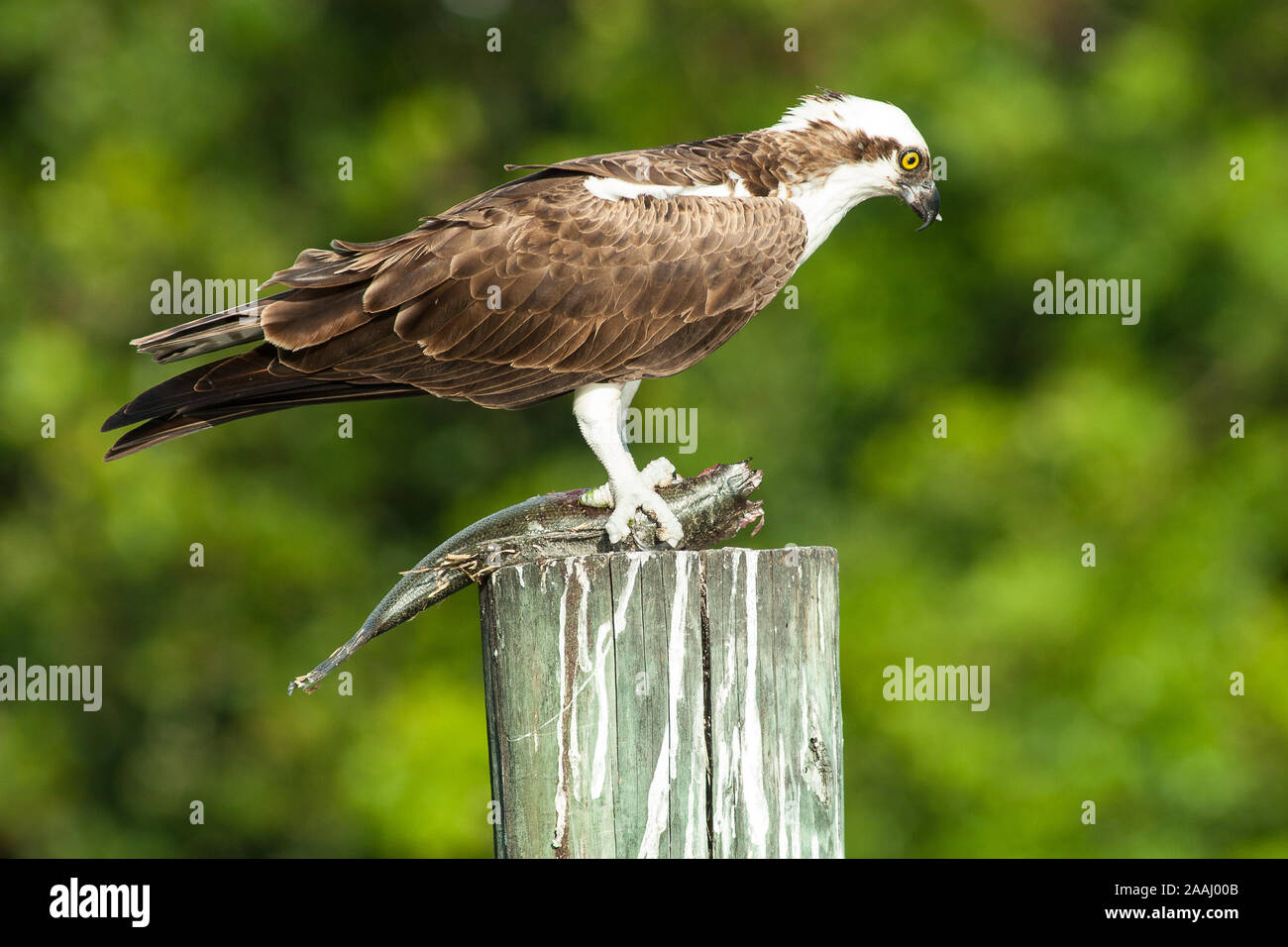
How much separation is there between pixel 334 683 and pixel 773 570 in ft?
30.2

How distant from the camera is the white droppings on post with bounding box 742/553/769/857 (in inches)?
153

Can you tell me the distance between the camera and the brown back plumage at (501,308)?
4871mm

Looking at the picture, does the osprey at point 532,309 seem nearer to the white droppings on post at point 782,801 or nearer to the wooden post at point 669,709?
the wooden post at point 669,709

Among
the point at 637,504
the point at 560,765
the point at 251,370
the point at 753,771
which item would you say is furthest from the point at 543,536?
the point at 251,370

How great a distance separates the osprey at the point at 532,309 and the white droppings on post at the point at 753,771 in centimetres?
83

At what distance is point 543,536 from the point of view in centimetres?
449

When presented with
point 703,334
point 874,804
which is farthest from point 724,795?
point 874,804

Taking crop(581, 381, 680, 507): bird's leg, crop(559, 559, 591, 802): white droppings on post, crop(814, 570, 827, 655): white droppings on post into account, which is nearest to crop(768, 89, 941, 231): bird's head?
crop(581, 381, 680, 507): bird's leg

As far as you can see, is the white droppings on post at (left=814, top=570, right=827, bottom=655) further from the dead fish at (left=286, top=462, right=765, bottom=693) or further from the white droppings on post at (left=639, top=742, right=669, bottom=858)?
the dead fish at (left=286, top=462, right=765, bottom=693)

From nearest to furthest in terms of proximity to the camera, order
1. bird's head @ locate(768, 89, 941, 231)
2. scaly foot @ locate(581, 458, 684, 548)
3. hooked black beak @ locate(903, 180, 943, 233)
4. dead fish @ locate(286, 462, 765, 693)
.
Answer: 1. dead fish @ locate(286, 462, 765, 693)
2. scaly foot @ locate(581, 458, 684, 548)
3. bird's head @ locate(768, 89, 941, 231)
4. hooked black beak @ locate(903, 180, 943, 233)

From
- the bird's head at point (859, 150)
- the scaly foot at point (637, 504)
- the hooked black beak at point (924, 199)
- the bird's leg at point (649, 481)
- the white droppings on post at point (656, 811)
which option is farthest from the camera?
the hooked black beak at point (924, 199)

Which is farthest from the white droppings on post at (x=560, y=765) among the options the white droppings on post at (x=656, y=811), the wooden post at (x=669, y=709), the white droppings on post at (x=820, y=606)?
the white droppings on post at (x=820, y=606)

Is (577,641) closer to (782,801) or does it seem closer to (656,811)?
(656,811)

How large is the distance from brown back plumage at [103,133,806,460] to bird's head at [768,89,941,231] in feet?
1.72
